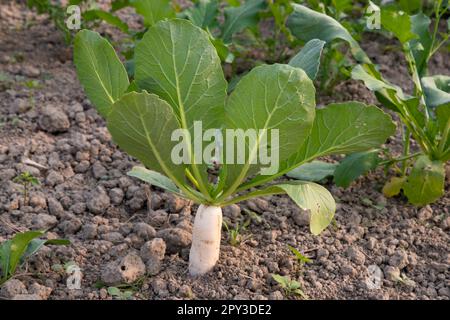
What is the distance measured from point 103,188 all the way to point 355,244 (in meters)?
0.89

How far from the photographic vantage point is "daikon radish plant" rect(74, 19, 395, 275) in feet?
6.33

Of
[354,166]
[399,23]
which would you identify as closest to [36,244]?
[354,166]

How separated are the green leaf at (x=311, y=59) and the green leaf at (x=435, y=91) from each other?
1.61 feet

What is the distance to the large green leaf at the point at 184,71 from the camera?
1953 mm

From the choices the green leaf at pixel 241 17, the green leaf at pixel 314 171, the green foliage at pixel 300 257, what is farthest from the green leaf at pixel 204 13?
the green foliage at pixel 300 257

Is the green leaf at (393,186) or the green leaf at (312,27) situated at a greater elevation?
the green leaf at (312,27)

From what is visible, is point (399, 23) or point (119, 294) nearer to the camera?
point (119, 294)

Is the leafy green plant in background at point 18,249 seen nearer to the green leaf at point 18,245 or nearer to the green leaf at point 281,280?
the green leaf at point 18,245

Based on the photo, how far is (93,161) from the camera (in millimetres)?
2832

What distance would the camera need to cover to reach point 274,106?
76.9 inches

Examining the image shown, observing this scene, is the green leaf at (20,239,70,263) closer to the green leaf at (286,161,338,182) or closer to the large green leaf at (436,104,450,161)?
the green leaf at (286,161,338,182)

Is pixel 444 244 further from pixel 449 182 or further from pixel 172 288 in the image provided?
pixel 172 288

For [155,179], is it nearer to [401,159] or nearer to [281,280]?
[281,280]

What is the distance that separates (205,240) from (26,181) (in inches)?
31.8
